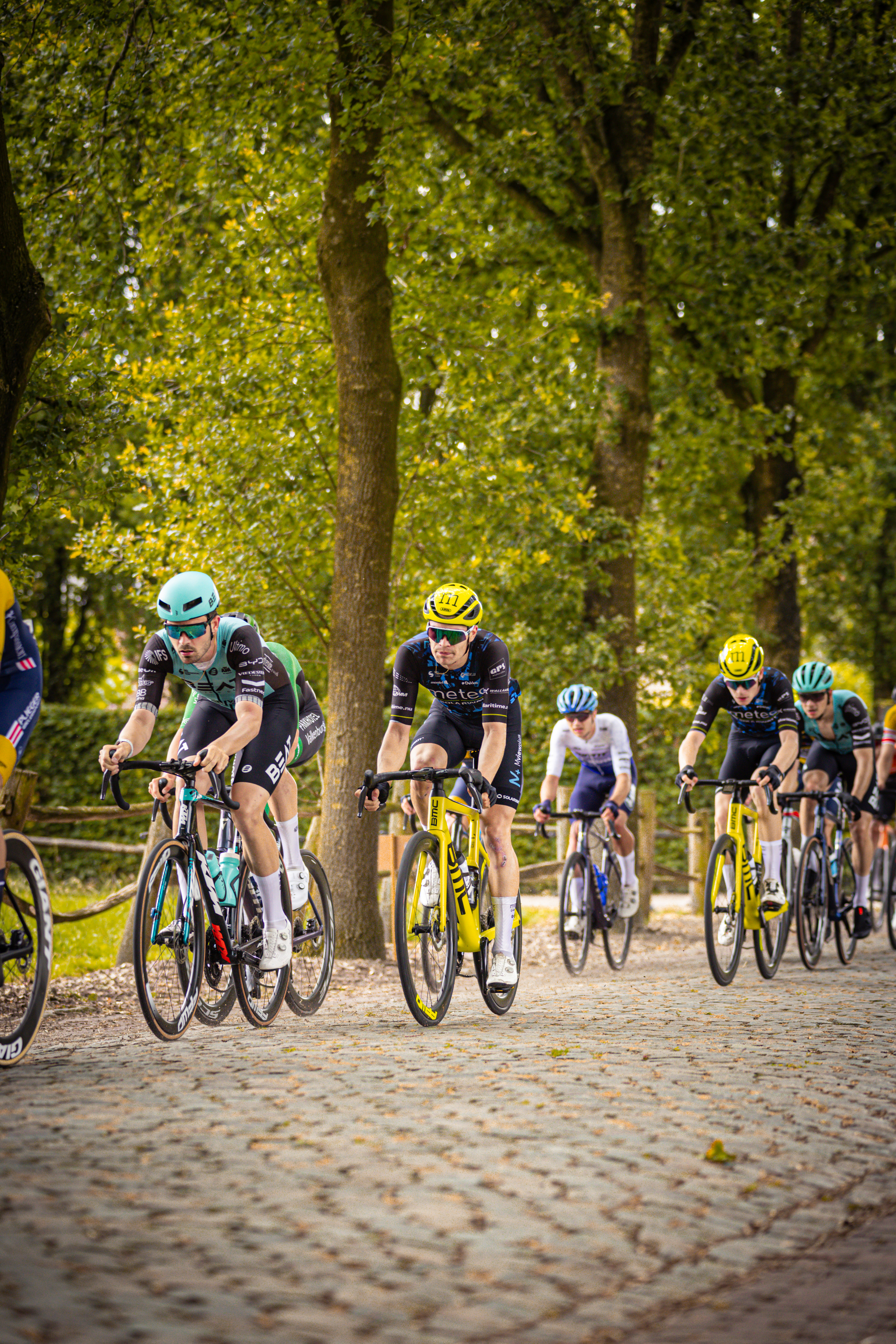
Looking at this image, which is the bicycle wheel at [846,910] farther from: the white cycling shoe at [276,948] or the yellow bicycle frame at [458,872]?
the white cycling shoe at [276,948]

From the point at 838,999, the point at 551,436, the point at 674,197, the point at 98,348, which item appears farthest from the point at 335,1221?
the point at 674,197

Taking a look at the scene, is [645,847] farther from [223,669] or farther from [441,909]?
[223,669]

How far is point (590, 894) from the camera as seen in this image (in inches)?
459

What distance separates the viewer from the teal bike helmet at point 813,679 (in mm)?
12375

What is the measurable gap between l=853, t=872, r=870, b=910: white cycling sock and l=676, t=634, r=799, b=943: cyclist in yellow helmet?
1945 millimetres

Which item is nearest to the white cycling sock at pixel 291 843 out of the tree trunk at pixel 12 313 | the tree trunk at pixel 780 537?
the tree trunk at pixel 12 313

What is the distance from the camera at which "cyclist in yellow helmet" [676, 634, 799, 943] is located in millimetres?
10500

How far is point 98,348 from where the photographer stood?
34.5 ft

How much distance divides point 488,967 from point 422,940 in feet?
2.63

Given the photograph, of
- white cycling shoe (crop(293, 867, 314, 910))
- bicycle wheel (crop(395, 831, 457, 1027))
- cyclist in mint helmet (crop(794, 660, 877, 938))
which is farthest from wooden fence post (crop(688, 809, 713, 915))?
white cycling shoe (crop(293, 867, 314, 910))

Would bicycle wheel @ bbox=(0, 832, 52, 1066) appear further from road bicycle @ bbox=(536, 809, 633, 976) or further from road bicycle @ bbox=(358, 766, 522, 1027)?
road bicycle @ bbox=(536, 809, 633, 976)

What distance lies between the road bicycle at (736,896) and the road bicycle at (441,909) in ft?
8.14

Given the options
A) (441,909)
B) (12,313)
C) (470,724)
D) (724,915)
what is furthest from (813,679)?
(12,313)

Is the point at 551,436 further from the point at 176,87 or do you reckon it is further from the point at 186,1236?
the point at 186,1236
